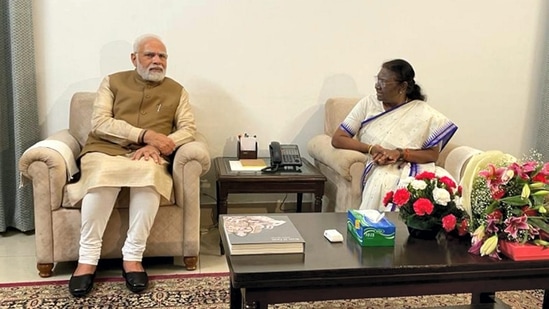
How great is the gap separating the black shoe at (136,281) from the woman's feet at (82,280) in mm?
154

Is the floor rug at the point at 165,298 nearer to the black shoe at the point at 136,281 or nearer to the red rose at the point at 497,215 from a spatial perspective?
the black shoe at the point at 136,281

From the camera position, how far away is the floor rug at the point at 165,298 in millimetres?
2398

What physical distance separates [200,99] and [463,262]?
2.09m

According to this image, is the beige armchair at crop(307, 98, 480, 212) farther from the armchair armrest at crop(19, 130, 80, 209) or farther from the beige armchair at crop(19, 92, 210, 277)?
the armchair armrest at crop(19, 130, 80, 209)

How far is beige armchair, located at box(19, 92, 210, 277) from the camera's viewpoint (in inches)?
101

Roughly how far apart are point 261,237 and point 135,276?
39.6 inches

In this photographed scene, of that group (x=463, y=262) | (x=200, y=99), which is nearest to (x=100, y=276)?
(x=200, y=99)

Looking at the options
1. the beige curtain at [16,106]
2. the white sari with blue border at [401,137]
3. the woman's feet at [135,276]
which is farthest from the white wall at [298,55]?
the woman's feet at [135,276]

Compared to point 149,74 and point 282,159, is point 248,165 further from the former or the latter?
point 149,74

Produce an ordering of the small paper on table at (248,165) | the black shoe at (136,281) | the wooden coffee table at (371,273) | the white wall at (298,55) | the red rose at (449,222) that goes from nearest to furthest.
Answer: the wooden coffee table at (371,273)
the red rose at (449,222)
the black shoe at (136,281)
the small paper on table at (248,165)
the white wall at (298,55)

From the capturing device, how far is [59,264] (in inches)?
111

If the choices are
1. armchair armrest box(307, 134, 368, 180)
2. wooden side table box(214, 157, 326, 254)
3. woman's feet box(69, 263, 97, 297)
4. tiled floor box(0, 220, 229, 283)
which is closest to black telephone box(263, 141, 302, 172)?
wooden side table box(214, 157, 326, 254)

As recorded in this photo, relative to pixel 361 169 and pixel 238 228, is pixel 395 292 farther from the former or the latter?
pixel 361 169

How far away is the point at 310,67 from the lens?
11.6 ft
